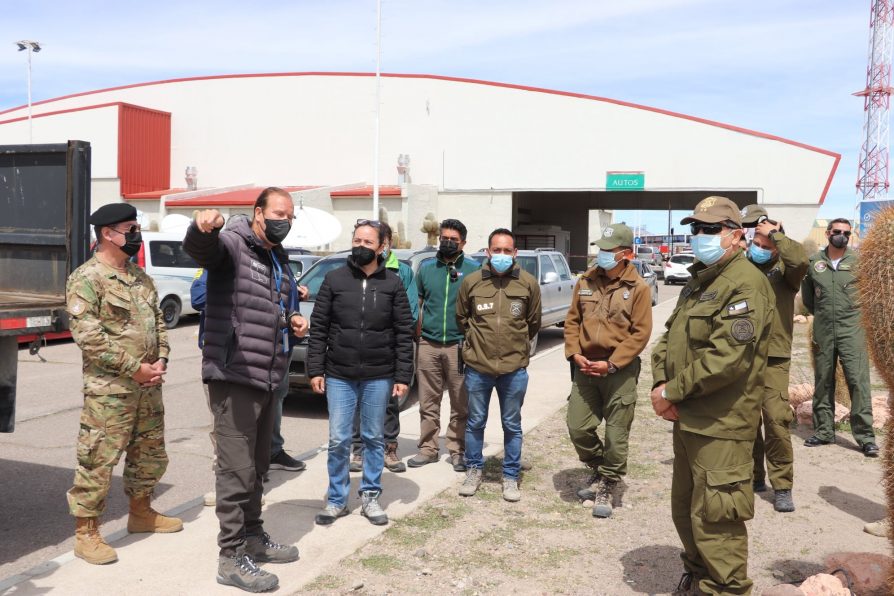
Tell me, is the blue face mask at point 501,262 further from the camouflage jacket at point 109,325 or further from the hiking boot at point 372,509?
the camouflage jacket at point 109,325

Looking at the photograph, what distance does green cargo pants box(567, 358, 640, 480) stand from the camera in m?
5.28

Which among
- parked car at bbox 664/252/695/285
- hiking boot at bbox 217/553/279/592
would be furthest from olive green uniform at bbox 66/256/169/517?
parked car at bbox 664/252/695/285

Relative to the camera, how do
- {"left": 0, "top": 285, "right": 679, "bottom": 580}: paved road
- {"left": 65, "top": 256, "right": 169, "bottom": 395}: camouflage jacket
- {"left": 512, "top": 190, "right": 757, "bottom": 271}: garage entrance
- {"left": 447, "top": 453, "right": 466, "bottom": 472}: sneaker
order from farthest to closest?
{"left": 512, "top": 190, "right": 757, "bottom": 271}: garage entrance → {"left": 447, "top": 453, "right": 466, "bottom": 472}: sneaker → {"left": 0, "top": 285, "right": 679, "bottom": 580}: paved road → {"left": 65, "top": 256, "right": 169, "bottom": 395}: camouflage jacket

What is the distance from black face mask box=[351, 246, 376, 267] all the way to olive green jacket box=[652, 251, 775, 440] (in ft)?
6.61

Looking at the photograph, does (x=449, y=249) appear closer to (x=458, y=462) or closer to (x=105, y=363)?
(x=458, y=462)

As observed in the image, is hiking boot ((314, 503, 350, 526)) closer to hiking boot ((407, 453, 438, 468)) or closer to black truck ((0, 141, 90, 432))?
hiking boot ((407, 453, 438, 468))

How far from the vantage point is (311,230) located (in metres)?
22.7

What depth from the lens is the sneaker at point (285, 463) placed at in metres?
6.08

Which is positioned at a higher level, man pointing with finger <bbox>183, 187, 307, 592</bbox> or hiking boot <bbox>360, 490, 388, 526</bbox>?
man pointing with finger <bbox>183, 187, 307, 592</bbox>

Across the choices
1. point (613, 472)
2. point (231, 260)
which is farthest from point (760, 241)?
point (231, 260)

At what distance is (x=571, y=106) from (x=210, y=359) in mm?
31224

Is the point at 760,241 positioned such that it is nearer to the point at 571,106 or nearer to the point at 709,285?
the point at 709,285

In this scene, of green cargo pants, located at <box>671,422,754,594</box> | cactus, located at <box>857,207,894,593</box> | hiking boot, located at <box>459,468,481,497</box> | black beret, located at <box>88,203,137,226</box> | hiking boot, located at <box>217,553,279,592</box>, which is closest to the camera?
cactus, located at <box>857,207,894,593</box>

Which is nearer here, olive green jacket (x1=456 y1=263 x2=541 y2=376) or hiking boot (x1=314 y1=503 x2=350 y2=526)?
hiking boot (x1=314 y1=503 x2=350 y2=526)
